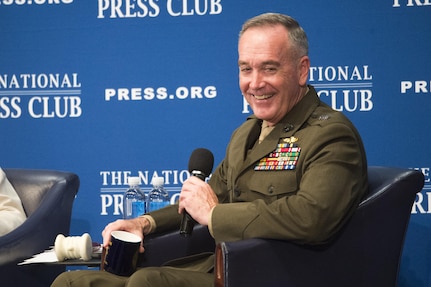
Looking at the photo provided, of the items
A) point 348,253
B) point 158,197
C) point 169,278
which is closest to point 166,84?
point 158,197

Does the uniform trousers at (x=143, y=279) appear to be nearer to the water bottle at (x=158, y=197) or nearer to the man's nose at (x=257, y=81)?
the man's nose at (x=257, y=81)

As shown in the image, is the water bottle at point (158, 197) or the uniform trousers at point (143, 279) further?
the water bottle at point (158, 197)

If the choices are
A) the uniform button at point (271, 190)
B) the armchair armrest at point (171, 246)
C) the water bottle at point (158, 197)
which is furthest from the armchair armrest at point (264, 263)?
the water bottle at point (158, 197)

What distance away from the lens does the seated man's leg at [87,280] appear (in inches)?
103

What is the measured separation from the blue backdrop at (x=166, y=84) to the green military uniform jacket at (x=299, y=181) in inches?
47.5

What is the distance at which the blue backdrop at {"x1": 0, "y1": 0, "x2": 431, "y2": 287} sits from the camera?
4070mm

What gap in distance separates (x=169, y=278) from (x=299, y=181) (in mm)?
599

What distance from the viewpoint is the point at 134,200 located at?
431cm

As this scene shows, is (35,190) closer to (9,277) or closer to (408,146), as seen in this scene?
(9,277)

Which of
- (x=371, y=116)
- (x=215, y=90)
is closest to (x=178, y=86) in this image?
(x=215, y=90)

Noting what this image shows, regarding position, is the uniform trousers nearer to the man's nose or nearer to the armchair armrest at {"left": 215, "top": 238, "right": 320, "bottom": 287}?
the armchair armrest at {"left": 215, "top": 238, "right": 320, "bottom": 287}

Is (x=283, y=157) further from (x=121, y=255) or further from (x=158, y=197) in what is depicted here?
(x=158, y=197)

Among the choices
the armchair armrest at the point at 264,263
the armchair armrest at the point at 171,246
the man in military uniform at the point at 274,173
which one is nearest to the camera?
the armchair armrest at the point at 264,263

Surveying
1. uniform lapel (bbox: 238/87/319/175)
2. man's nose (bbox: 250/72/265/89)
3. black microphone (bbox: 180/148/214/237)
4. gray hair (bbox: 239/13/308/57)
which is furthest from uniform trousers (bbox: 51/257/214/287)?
gray hair (bbox: 239/13/308/57)
